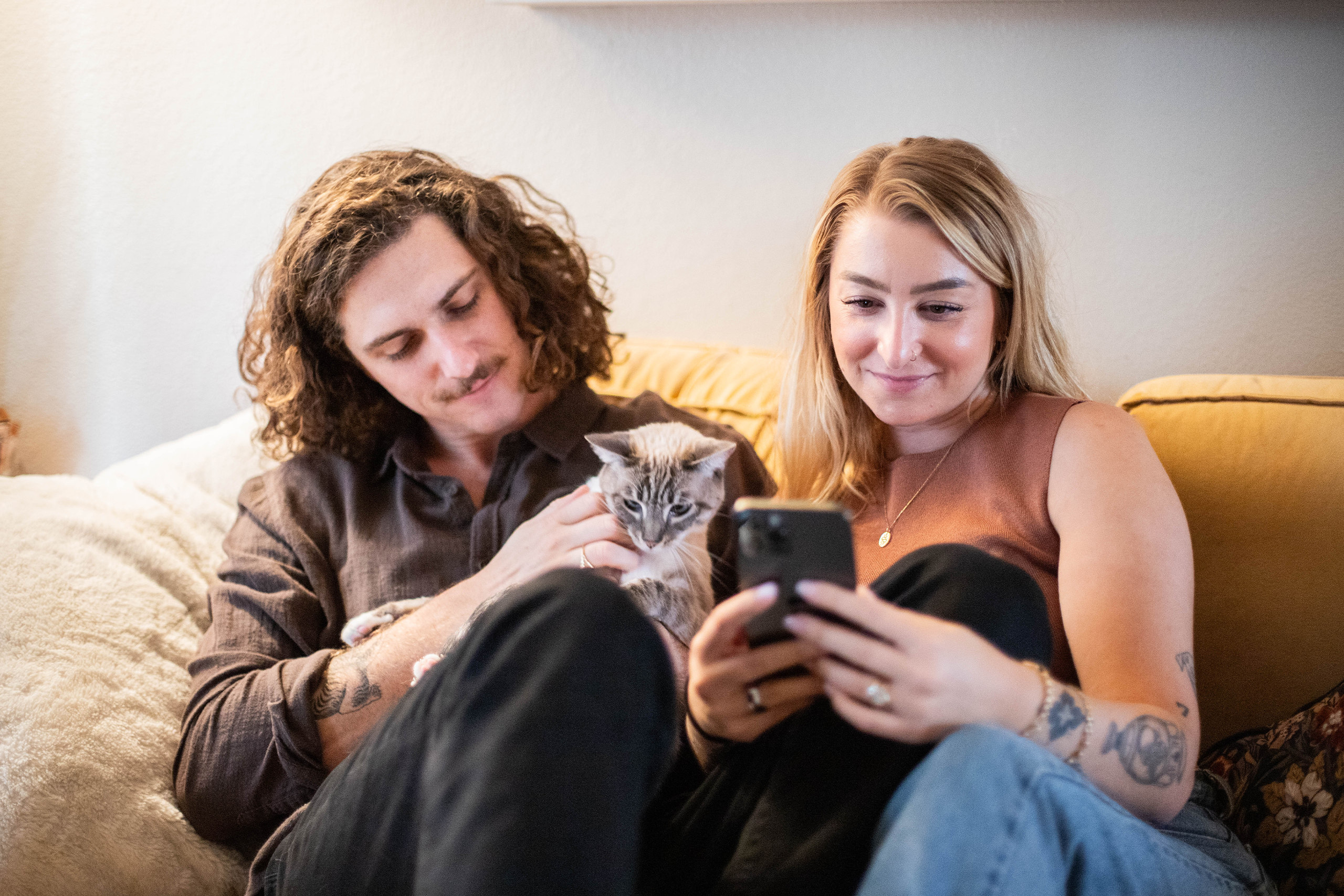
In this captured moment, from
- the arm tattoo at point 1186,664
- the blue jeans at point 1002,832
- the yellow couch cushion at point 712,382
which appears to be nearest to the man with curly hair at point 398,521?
the yellow couch cushion at point 712,382

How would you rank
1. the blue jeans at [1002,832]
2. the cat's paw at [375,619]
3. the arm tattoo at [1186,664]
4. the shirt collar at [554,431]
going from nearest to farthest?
the blue jeans at [1002,832] < the arm tattoo at [1186,664] < the cat's paw at [375,619] < the shirt collar at [554,431]

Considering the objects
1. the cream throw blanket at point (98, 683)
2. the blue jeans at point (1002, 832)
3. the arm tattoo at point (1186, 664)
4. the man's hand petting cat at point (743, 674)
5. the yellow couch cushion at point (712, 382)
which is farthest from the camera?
the yellow couch cushion at point (712, 382)

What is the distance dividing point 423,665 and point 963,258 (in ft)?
3.06

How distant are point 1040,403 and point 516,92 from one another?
1.40 m

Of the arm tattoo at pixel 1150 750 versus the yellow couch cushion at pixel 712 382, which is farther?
the yellow couch cushion at pixel 712 382

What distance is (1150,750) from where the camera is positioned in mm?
947

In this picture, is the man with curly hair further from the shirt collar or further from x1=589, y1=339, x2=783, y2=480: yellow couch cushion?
x1=589, y1=339, x2=783, y2=480: yellow couch cushion

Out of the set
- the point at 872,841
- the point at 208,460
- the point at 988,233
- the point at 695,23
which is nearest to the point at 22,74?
the point at 208,460

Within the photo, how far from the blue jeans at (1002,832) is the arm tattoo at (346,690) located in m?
0.78

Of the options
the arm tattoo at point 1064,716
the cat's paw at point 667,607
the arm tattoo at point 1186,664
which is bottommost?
the cat's paw at point 667,607

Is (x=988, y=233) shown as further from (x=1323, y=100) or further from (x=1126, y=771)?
(x=1323, y=100)

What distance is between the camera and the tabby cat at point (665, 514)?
4.32 feet

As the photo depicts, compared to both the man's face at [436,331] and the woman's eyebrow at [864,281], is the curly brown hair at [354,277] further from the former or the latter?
the woman's eyebrow at [864,281]

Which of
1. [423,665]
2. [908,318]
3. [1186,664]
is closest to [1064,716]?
[1186,664]
